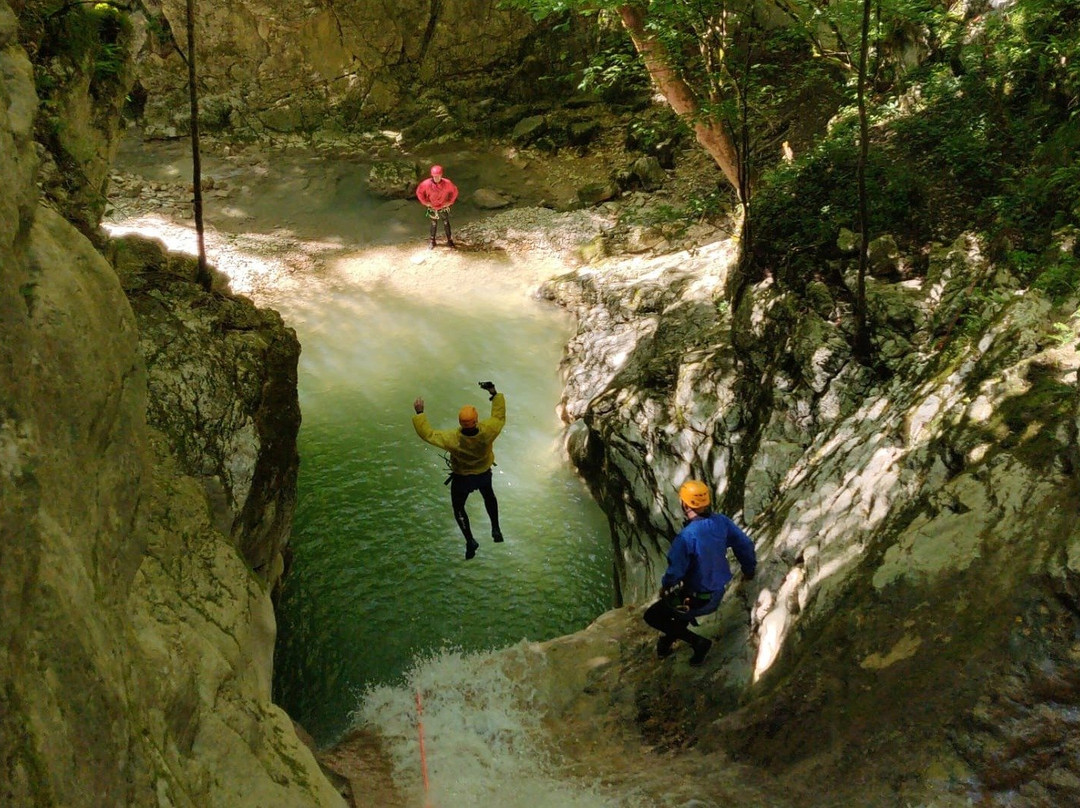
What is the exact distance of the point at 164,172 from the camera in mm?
17844

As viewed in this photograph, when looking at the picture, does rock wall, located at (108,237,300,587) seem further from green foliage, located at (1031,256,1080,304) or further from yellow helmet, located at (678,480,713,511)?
green foliage, located at (1031,256,1080,304)

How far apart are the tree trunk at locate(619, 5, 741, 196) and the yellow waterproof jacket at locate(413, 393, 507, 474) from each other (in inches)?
186

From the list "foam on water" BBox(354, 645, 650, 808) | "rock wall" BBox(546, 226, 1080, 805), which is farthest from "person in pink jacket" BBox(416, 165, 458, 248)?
"foam on water" BBox(354, 645, 650, 808)

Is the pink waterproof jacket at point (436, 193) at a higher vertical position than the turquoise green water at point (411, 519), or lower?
higher

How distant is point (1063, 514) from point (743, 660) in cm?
236

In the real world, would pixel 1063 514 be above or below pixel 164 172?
below

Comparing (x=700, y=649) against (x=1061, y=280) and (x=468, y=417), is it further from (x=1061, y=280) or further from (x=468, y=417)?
(x=1061, y=280)

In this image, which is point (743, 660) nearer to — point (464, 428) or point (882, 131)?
point (464, 428)

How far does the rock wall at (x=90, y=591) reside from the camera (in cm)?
227

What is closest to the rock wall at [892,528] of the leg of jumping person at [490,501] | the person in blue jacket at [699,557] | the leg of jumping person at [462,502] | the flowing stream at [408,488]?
the person in blue jacket at [699,557]

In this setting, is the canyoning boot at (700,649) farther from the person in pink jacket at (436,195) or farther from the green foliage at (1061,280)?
the person in pink jacket at (436,195)

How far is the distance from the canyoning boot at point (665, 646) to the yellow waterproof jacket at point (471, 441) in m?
2.41

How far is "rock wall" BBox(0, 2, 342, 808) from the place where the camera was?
2.27 metres

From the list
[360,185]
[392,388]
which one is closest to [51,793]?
[392,388]
